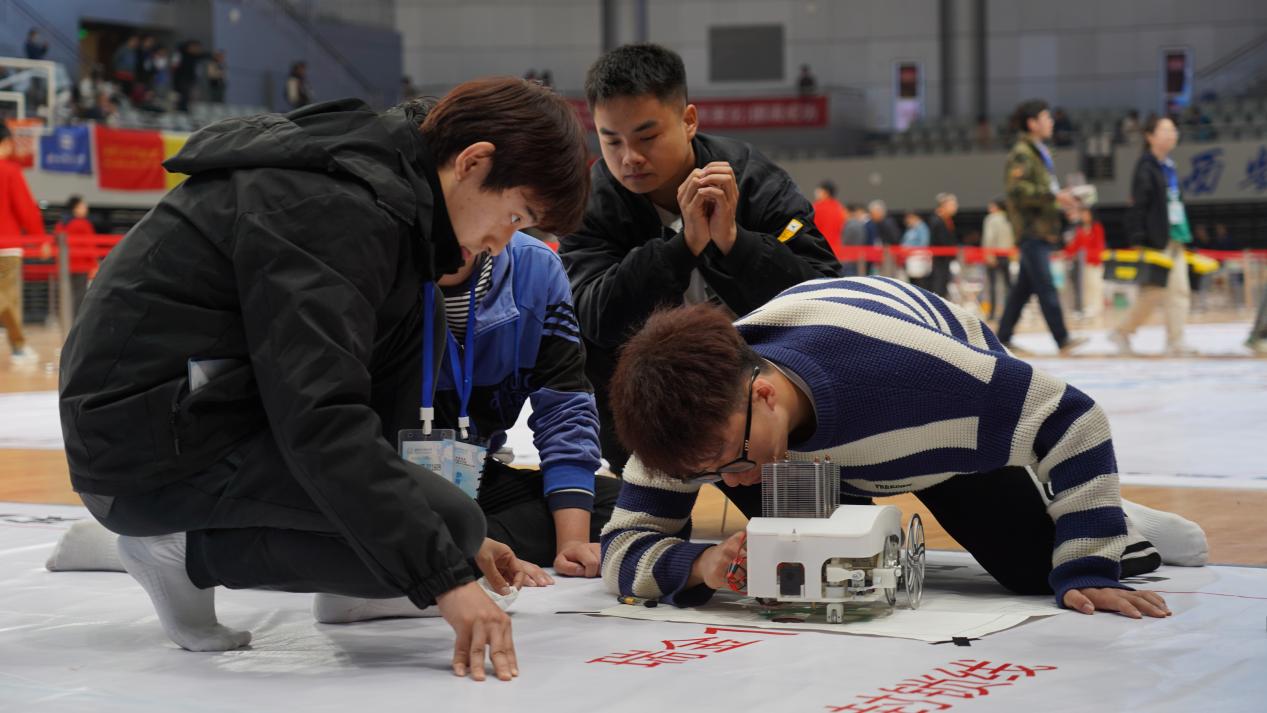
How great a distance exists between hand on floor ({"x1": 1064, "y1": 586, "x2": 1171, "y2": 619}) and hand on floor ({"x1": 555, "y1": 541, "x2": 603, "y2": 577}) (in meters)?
0.90

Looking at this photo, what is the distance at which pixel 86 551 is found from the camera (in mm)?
2791

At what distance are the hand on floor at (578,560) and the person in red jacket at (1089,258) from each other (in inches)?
462

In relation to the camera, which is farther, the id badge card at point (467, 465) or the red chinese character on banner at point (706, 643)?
the id badge card at point (467, 465)

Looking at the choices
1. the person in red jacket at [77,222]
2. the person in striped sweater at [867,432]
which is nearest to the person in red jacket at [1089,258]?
the person in red jacket at [77,222]

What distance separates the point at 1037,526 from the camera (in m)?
2.34

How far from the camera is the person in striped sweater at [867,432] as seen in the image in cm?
198

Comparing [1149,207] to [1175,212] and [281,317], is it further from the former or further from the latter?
[281,317]

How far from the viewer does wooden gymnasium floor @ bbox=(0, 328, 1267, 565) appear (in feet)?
9.57

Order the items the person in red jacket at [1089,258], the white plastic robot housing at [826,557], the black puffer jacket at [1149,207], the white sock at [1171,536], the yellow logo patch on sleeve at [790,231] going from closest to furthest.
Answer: the white plastic robot housing at [826,557]
the white sock at [1171,536]
the yellow logo patch on sleeve at [790,231]
the black puffer jacket at [1149,207]
the person in red jacket at [1089,258]

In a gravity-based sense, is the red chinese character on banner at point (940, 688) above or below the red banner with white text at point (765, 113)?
below

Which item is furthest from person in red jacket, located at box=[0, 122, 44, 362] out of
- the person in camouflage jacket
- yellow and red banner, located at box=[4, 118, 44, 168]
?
the person in camouflage jacket

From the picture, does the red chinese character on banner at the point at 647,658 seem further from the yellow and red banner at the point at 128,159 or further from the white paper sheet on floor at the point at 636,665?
the yellow and red banner at the point at 128,159

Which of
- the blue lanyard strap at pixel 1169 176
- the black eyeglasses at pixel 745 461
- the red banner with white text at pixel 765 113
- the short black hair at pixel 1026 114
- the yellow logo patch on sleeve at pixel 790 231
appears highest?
the red banner with white text at pixel 765 113

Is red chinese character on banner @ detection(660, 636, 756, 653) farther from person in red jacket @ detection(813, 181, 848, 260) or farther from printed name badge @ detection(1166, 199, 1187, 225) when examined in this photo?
person in red jacket @ detection(813, 181, 848, 260)
